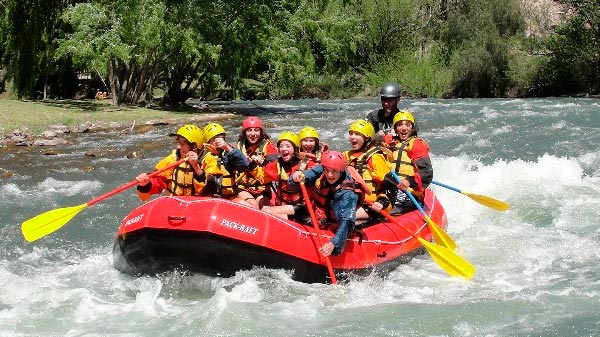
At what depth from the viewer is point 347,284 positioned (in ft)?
20.6

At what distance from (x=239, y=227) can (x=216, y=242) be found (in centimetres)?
21

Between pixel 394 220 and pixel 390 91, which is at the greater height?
pixel 390 91

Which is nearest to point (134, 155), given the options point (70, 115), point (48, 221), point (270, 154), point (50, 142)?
point (50, 142)

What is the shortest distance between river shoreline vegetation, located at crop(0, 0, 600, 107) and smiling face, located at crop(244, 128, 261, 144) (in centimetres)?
1336

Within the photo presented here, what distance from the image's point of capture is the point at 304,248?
608 cm

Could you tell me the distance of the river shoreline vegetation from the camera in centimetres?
2053

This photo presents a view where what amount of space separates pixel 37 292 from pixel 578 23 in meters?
27.3

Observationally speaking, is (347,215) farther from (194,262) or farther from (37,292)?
(37,292)

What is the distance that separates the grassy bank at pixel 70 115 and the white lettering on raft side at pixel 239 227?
10961mm

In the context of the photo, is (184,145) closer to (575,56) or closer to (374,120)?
(374,120)

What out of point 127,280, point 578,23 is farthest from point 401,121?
point 578,23

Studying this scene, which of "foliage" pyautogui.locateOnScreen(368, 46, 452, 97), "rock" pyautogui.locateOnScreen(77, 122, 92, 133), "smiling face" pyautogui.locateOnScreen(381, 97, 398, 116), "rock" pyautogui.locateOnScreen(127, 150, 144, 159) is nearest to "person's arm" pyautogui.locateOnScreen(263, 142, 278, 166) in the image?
"smiling face" pyautogui.locateOnScreen(381, 97, 398, 116)

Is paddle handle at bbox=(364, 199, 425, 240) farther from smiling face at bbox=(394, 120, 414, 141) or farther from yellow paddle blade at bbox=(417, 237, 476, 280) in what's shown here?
smiling face at bbox=(394, 120, 414, 141)

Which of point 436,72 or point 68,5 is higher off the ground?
point 68,5
